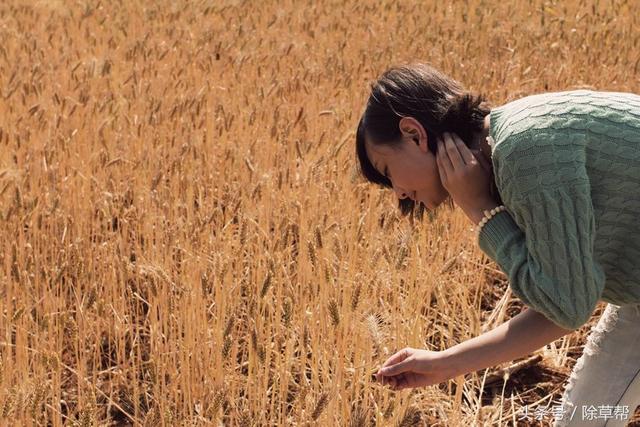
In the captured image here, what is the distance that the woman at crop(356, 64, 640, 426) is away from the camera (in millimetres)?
1388

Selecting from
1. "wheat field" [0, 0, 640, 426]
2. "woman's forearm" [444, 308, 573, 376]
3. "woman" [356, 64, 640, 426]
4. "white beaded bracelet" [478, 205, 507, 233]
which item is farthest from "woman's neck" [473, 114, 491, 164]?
"wheat field" [0, 0, 640, 426]

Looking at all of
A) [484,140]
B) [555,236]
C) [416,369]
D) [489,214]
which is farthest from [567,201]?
[416,369]

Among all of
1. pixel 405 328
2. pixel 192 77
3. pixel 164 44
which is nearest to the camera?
pixel 405 328

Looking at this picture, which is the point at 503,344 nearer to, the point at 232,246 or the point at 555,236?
the point at 555,236

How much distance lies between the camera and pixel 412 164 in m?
1.57

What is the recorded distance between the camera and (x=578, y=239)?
4.53ft

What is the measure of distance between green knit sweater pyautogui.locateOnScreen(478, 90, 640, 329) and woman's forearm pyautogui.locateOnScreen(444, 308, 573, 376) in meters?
0.08

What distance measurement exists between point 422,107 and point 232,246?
1305 millimetres

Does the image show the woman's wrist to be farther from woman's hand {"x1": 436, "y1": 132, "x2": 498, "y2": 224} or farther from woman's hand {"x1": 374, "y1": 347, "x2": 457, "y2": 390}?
woman's hand {"x1": 374, "y1": 347, "x2": 457, "y2": 390}

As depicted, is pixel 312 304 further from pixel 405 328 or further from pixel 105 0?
pixel 105 0

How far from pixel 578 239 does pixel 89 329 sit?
1.46 meters

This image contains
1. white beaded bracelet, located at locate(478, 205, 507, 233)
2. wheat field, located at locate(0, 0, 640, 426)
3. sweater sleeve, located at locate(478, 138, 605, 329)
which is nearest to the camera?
sweater sleeve, located at locate(478, 138, 605, 329)

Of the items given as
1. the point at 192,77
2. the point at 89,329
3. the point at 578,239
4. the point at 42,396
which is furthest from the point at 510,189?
the point at 192,77

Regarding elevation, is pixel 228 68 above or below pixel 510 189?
below
